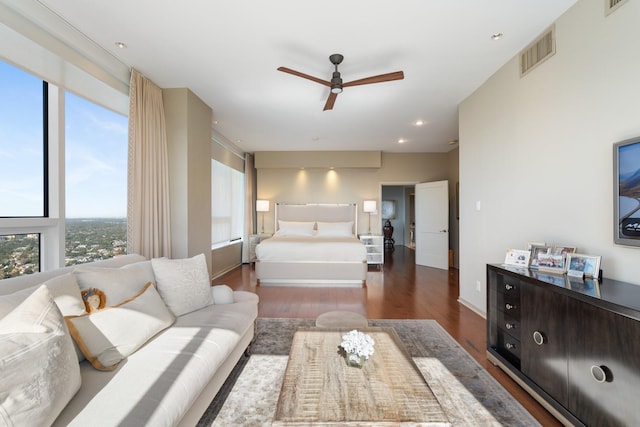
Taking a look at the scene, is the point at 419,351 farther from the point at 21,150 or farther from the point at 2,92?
→ the point at 2,92

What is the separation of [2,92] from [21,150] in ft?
1.43

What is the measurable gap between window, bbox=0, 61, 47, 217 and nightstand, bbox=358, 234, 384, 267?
5.13 m

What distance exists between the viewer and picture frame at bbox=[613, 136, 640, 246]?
5.05 feet

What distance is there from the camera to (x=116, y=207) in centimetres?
300

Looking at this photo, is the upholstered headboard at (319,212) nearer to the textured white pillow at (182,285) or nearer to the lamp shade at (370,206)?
the lamp shade at (370,206)

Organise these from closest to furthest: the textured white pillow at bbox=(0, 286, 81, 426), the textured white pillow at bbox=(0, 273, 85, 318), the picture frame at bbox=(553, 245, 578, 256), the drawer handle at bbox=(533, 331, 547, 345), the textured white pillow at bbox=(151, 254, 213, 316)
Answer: the textured white pillow at bbox=(0, 286, 81, 426) < the textured white pillow at bbox=(0, 273, 85, 318) < the drawer handle at bbox=(533, 331, 547, 345) < the picture frame at bbox=(553, 245, 578, 256) < the textured white pillow at bbox=(151, 254, 213, 316)

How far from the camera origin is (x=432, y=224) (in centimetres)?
614

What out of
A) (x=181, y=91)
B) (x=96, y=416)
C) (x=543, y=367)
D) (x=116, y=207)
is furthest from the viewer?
(x=181, y=91)

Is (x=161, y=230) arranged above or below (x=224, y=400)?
above

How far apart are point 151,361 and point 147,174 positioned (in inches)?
88.2

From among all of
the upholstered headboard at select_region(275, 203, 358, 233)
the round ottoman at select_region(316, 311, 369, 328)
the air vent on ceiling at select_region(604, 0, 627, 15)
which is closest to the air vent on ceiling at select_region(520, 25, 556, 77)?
the air vent on ceiling at select_region(604, 0, 627, 15)

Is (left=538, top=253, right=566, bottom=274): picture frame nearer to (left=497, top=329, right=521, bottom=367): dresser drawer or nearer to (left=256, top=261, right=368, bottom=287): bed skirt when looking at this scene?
(left=497, top=329, right=521, bottom=367): dresser drawer

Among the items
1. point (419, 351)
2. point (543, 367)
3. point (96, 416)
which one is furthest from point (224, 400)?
point (543, 367)

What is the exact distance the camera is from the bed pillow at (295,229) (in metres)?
6.00
